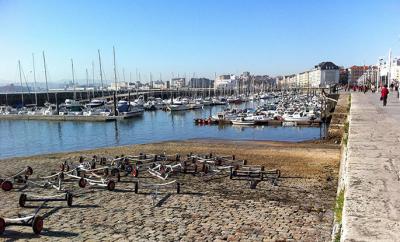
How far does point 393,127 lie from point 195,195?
740cm

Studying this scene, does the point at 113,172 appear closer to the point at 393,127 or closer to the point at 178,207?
the point at 178,207

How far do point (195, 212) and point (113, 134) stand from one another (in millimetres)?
44684

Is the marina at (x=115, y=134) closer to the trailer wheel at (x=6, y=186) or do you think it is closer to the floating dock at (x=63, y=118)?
the floating dock at (x=63, y=118)

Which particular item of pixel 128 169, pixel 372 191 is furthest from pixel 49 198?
pixel 372 191

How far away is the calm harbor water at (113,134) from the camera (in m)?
46.3

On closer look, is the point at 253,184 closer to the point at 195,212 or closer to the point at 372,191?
the point at 195,212

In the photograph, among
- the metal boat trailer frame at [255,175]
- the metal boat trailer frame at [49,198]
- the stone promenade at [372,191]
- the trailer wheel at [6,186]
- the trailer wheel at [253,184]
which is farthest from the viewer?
the metal boat trailer frame at [255,175]

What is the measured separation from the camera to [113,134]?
55906 mm

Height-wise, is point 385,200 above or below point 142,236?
above

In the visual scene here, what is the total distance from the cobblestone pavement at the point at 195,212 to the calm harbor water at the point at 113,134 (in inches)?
1156

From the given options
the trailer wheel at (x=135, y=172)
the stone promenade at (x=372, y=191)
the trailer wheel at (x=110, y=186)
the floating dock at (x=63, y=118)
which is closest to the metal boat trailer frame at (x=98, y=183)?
the trailer wheel at (x=110, y=186)

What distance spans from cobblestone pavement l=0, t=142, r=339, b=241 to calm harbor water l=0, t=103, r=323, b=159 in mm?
29358

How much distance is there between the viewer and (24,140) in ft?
172

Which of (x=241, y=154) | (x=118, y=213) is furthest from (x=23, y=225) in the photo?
(x=241, y=154)
